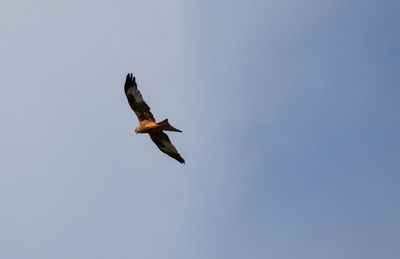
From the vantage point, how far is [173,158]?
1633 inches

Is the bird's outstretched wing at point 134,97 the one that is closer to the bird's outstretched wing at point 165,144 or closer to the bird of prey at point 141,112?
the bird of prey at point 141,112

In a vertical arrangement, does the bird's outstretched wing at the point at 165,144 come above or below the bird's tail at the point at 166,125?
above

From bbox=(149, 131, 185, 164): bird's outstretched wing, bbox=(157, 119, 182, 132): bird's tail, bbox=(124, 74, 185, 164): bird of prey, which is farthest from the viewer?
bbox=(149, 131, 185, 164): bird's outstretched wing

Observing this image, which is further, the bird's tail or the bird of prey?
the bird of prey

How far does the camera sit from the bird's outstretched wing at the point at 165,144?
40.6 m

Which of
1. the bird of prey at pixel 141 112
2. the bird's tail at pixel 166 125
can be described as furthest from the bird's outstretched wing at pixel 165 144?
the bird's tail at pixel 166 125

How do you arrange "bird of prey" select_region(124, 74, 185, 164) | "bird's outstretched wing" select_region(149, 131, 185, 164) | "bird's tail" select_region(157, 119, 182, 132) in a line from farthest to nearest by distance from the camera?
1. "bird's outstretched wing" select_region(149, 131, 185, 164)
2. "bird of prey" select_region(124, 74, 185, 164)
3. "bird's tail" select_region(157, 119, 182, 132)

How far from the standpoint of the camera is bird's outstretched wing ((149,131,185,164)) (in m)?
40.6

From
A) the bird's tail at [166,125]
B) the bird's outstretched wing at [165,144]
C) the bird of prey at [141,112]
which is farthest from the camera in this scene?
the bird's outstretched wing at [165,144]

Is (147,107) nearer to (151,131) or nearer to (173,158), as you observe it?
(151,131)

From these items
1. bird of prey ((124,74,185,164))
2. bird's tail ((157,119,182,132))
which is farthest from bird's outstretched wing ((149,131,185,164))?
bird's tail ((157,119,182,132))

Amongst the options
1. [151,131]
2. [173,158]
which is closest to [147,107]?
[151,131]

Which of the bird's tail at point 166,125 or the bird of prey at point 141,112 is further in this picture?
the bird of prey at point 141,112

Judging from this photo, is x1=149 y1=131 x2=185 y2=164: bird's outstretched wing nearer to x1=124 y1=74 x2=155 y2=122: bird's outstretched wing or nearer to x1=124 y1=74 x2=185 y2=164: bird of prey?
x1=124 y1=74 x2=185 y2=164: bird of prey
